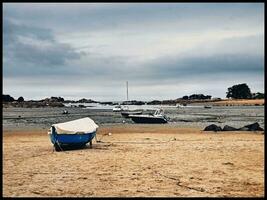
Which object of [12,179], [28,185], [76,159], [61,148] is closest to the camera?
[28,185]

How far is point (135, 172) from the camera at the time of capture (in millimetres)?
14695

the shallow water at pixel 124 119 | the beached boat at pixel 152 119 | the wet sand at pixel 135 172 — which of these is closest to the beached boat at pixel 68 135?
the wet sand at pixel 135 172

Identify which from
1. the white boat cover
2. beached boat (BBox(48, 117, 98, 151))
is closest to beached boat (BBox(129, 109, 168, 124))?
the white boat cover

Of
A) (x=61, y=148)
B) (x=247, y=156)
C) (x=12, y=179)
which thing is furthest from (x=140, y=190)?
(x=61, y=148)

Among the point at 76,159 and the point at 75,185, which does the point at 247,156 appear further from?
the point at 75,185

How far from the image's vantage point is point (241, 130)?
38.9 m

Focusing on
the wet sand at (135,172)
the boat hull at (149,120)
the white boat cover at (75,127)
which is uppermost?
the white boat cover at (75,127)

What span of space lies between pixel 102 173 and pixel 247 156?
304 inches

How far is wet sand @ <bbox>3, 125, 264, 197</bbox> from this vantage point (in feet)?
38.4

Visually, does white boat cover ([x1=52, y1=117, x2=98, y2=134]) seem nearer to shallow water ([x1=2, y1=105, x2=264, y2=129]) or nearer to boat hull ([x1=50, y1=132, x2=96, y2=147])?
boat hull ([x1=50, y1=132, x2=96, y2=147])

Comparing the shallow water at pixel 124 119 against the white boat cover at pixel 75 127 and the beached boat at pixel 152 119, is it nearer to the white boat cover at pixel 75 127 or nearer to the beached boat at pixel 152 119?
the beached boat at pixel 152 119

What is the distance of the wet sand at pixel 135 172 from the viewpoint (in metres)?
11.7

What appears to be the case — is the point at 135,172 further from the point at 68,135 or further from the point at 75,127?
the point at 75,127

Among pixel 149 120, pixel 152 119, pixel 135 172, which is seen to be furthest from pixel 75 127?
pixel 149 120
